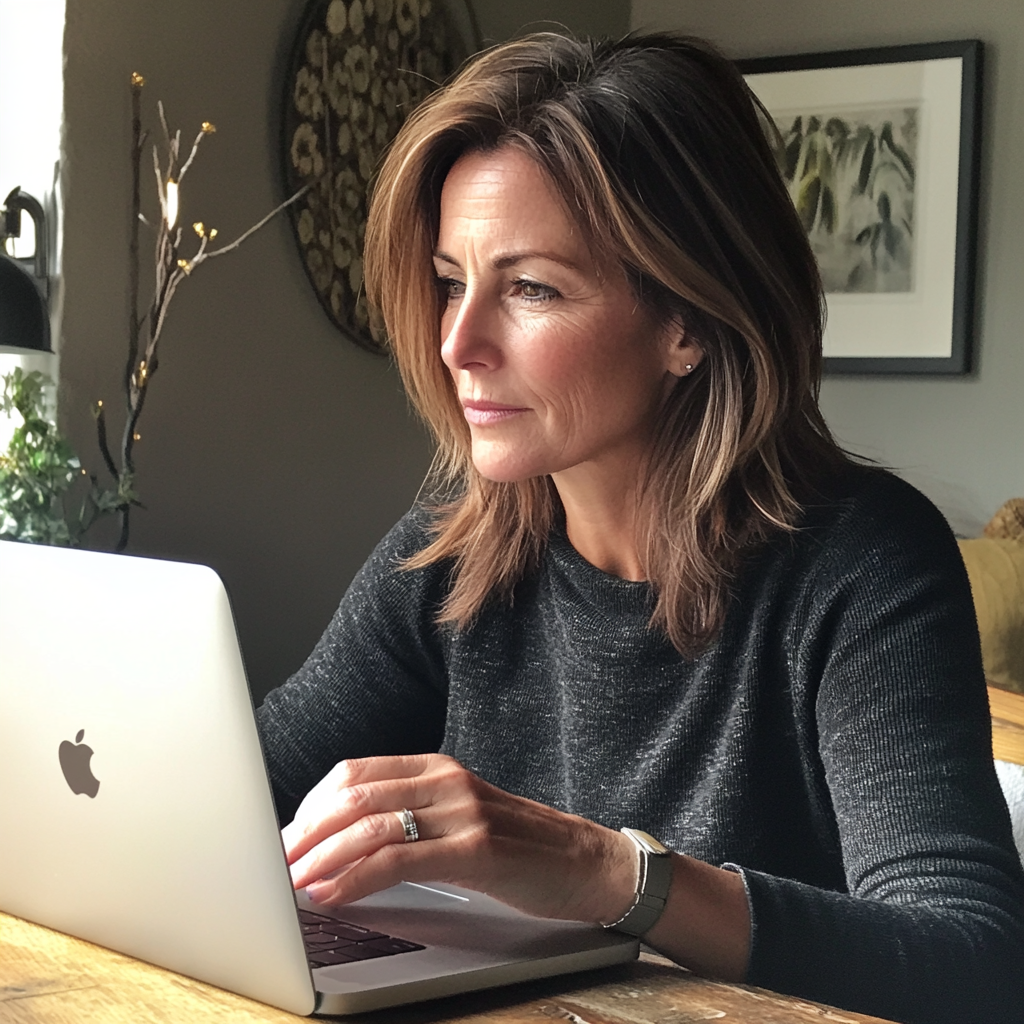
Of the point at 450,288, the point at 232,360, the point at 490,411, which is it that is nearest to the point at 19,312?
the point at 232,360

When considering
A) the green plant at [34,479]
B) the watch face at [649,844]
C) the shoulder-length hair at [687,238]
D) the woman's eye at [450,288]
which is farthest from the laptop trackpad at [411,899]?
the green plant at [34,479]

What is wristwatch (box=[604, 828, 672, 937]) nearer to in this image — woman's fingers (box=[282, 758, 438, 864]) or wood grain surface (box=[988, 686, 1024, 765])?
woman's fingers (box=[282, 758, 438, 864])

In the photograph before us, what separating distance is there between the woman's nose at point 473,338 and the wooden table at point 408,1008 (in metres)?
0.59

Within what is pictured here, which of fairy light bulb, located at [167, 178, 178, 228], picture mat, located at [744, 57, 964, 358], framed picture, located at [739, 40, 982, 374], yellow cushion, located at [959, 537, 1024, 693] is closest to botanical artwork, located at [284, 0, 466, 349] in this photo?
fairy light bulb, located at [167, 178, 178, 228]

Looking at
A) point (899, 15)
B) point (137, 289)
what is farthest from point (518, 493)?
point (899, 15)

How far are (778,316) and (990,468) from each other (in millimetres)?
2505

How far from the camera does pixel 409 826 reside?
2.63 ft

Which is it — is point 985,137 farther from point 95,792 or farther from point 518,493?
point 95,792

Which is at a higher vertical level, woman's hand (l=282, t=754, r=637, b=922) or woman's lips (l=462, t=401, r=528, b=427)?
woman's lips (l=462, t=401, r=528, b=427)

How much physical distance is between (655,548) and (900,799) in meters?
0.35

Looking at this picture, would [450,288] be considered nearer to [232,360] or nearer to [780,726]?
[780,726]

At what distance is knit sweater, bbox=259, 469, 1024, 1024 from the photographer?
0.95 meters

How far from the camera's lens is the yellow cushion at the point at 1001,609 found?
276 centimetres

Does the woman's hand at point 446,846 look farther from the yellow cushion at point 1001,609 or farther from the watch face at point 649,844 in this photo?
the yellow cushion at point 1001,609
